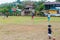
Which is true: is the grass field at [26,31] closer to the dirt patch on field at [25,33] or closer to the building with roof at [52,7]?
the dirt patch on field at [25,33]

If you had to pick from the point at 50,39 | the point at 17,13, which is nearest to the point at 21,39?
the point at 50,39

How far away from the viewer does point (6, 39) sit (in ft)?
48.4

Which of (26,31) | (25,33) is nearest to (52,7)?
(26,31)

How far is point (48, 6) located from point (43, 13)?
8.31 m

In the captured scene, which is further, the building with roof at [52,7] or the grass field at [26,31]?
the building with roof at [52,7]

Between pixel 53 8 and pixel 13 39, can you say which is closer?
pixel 13 39

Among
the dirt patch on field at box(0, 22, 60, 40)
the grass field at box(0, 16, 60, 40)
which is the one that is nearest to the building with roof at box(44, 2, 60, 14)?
the grass field at box(0, 16, 60, 40)

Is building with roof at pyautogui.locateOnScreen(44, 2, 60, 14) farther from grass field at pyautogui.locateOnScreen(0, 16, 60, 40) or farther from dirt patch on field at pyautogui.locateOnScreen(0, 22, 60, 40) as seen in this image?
dirt patch on field at pyautogui.locateOnScreen(0, 22, 60, 40)

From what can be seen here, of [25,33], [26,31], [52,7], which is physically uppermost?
[25,33]

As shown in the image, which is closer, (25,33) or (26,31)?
(25,33)

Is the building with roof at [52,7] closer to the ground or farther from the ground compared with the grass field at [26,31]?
closer to the ground

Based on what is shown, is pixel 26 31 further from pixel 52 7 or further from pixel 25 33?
pixel 52 7

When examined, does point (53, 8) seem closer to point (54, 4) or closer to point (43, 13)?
point (54, 4)

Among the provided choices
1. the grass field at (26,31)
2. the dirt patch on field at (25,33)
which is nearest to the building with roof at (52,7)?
the grass field at (26,31)
